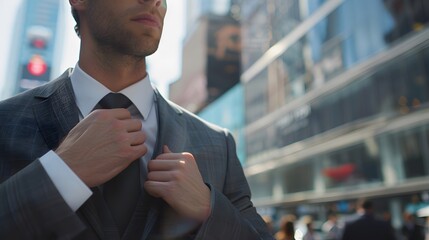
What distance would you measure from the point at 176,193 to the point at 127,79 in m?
0.49

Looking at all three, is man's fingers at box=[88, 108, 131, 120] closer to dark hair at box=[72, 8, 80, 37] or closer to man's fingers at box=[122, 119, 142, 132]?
man's fingers at box=[122, 119, 142, 132]

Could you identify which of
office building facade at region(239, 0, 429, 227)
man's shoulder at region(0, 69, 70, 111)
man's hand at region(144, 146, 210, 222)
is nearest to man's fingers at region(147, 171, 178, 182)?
man's hand at region(144, 146, 210, 222)

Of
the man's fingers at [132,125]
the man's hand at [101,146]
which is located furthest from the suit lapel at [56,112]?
the man's fingers at [132,125]

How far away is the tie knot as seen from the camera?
1221 millimetres

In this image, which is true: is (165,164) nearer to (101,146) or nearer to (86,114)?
(101,146)

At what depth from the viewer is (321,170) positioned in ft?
73.5

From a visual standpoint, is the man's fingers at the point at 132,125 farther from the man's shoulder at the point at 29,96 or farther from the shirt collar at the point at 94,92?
the man's shoulder at the point at 29,96

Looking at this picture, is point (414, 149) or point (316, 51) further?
point (316, 51)

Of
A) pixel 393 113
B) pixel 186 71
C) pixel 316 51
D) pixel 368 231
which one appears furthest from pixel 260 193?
pixel 186 71

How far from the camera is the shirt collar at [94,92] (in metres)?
1.25

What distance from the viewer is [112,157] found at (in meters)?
1.00

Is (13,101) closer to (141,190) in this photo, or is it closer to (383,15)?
(141,190)

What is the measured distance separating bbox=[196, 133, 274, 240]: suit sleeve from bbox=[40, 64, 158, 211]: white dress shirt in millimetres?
295

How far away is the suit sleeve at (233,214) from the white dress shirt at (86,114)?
0.97ft
